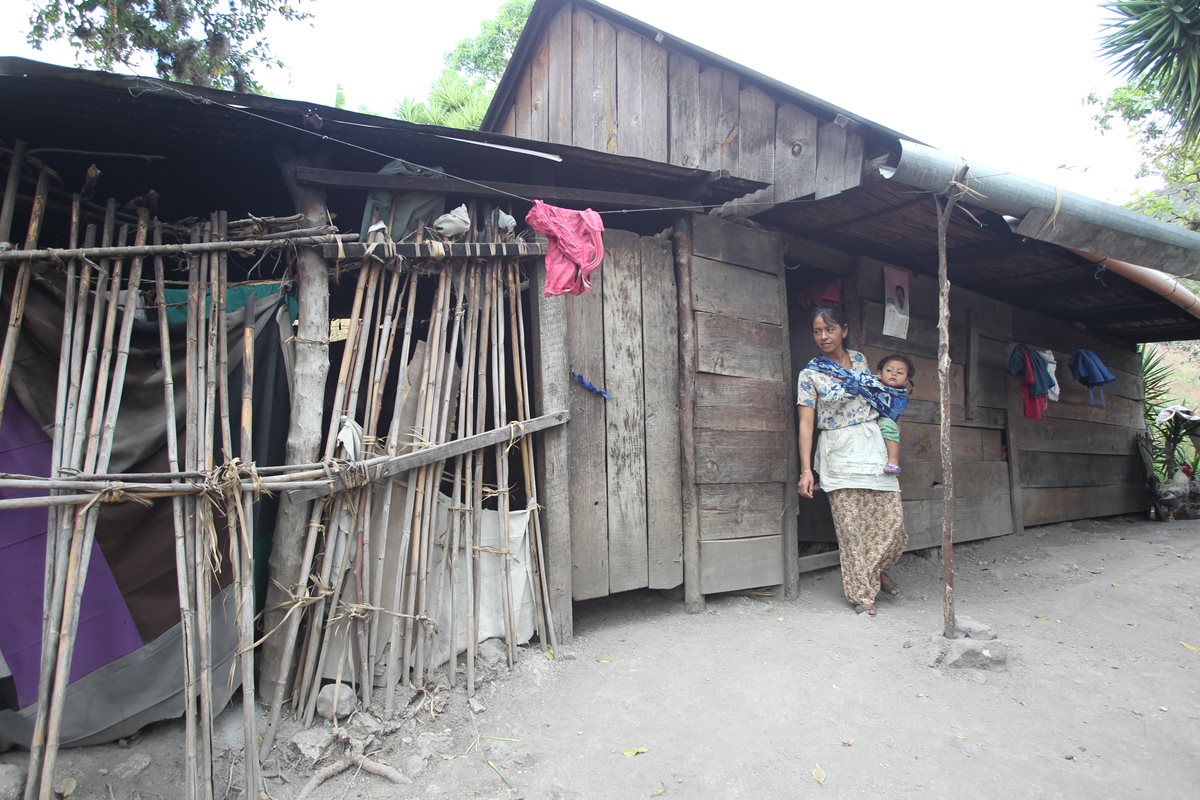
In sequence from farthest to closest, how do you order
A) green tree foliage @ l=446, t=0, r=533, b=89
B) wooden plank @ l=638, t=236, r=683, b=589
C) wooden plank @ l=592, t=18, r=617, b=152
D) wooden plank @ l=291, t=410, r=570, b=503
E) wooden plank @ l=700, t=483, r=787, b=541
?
green tree foliage @ l=446, t=0, r=533, b=89
wooden plank @ l=592, t=18, r=617, b=152
wooden plank @ l=700, t=483, r=787, b=541
wooden plank @ l=638, t=236, r=683, b=589
wooden plank @ l=291, t=410, r=570, b=503

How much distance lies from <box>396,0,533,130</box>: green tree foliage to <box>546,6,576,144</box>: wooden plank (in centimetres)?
761

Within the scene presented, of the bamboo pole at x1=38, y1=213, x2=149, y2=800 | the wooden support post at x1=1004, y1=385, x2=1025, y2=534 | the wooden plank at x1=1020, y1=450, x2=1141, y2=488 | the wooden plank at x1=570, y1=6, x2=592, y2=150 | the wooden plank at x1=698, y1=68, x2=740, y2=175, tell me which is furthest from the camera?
the wooden plank at x1=1020, y1=450, x2=1141, y2=488

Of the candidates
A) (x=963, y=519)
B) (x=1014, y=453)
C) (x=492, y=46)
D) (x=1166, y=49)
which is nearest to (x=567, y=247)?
(x=963, y=519)

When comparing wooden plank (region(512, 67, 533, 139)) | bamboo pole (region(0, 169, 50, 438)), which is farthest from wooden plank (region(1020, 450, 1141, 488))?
bamboo pole (region(0, 169, 50, 438))

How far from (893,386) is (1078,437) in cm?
493

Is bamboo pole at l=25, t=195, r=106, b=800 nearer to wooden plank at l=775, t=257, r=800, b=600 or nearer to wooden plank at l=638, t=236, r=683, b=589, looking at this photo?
wooden plank at l=638, t=236, r=683, b=589

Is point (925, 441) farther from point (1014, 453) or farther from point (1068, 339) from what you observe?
point (1068, 339)

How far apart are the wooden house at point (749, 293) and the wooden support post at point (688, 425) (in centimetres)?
1

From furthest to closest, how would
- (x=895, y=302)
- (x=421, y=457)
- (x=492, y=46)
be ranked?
1. (x=492, y=46)
2. (x=895, y=302)
3. (x=421, y=457)

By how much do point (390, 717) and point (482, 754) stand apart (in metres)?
0.46

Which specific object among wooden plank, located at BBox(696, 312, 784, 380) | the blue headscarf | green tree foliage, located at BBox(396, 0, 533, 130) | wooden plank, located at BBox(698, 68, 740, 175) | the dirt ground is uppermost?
green tree foliage, located at BBox(396, 0, 533, 130)

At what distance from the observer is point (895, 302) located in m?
5.56

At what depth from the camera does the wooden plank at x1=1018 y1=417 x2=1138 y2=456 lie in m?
7.10

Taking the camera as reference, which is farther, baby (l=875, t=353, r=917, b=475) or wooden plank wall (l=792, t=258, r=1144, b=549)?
wooden plank wall (l=792, t=258, r=1144, b=549)
